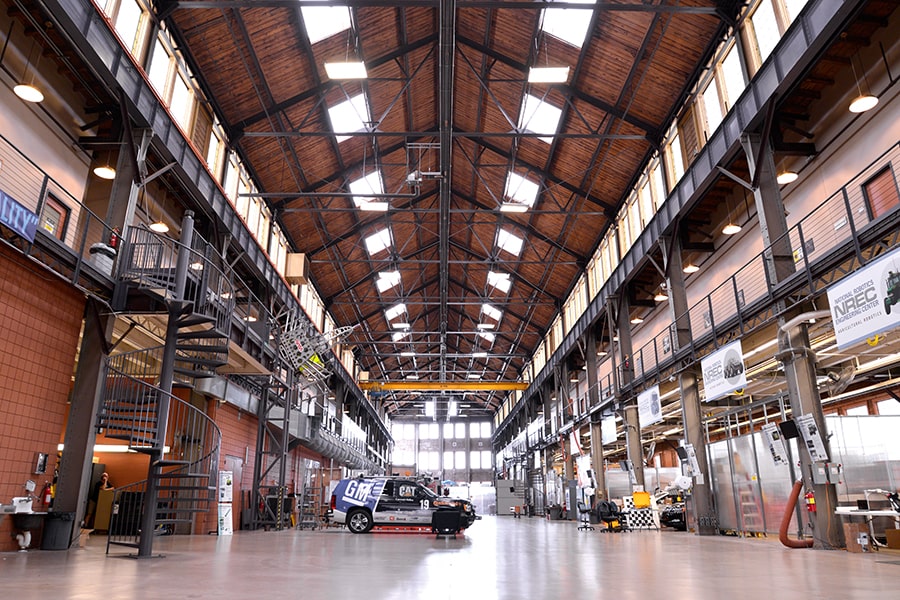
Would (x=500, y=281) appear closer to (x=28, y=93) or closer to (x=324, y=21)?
(x=324, y=21)

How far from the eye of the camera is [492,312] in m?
42.6

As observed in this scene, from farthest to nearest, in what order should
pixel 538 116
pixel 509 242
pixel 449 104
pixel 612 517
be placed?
1. pixel 509 242
2. pixel 538 116
3. pixel 612 517
4. pixel 449 104

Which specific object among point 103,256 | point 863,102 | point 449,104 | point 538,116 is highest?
point 538,116

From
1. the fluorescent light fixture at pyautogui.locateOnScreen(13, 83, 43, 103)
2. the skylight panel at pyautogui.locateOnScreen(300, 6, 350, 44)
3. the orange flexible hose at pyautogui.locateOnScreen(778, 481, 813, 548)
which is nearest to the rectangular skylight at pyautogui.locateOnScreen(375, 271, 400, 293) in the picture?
the skylight panel at pyautogui.locateOnScreen(300, 6, 350, 44)

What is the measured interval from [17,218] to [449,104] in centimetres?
1441

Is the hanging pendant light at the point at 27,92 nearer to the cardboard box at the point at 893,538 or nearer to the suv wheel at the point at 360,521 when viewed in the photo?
the suv wheel at the point at 360,521

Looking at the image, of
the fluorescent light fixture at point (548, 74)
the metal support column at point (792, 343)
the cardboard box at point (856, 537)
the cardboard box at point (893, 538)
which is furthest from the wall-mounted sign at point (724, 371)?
the fluorescent light fixture at point (548, 74)

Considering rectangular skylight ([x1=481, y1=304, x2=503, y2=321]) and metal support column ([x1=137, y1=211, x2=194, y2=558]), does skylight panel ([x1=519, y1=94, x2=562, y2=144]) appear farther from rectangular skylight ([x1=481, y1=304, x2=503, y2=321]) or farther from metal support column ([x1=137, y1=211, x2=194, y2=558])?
rectangular skylight ([x1=481, y1=304, x2=503, y2=321])

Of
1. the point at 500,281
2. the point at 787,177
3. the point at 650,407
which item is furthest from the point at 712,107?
the point at 500,281

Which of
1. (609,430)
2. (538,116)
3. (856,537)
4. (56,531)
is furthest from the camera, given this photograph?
(609,430)

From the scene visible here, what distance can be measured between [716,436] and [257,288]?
92.4ft

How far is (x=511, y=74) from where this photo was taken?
22.0 meters

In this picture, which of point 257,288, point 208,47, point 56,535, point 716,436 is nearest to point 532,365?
point 716,436

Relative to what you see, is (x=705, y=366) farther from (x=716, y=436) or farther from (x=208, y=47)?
(x=716, y=436)
